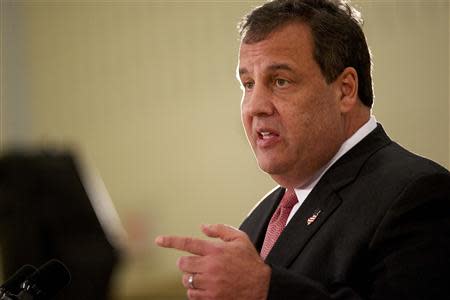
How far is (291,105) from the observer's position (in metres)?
1.93

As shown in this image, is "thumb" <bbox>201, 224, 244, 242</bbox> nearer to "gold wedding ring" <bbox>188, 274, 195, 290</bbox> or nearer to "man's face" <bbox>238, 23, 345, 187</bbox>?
"gold wedding ring" <bbox>188, 274, 195, 290</bbox>

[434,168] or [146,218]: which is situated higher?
[434,168]

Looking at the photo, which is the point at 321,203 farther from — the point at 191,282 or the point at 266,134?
the point at 191,282

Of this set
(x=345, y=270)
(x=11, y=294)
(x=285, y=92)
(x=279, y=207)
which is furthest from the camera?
(x=279, y=207)

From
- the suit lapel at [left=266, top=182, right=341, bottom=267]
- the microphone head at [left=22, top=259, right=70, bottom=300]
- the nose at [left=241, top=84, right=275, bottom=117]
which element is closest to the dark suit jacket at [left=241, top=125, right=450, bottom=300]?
the suit lapel at [left=266, top=182, right=341, bottom=267]

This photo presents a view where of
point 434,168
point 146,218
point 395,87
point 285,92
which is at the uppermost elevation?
point 285,92

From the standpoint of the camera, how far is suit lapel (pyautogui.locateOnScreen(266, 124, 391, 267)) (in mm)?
1826

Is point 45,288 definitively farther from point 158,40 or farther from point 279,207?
point 158,40

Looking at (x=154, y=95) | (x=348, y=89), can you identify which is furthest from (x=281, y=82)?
(x=154, y=95)

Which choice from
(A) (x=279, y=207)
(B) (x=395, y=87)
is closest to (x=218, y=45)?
(B) (x=395, y=87)

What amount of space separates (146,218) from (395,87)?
2.78 metres

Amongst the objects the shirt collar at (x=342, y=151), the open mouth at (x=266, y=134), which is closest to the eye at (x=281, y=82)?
the open mouth at (x=266, y=134)

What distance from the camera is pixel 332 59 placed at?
195 cm

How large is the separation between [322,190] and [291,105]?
0.77 feet
